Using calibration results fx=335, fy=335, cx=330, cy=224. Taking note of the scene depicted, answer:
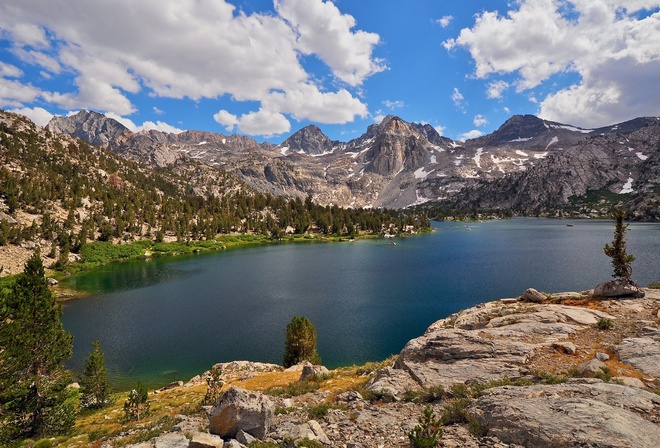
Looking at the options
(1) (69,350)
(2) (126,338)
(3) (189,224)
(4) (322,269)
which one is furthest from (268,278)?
(3) (189,224)

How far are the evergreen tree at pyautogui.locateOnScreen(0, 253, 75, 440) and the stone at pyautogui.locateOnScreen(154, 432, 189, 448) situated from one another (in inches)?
542

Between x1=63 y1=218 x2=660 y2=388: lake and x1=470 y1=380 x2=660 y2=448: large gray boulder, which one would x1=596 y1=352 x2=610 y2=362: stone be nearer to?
A: x1=470 y1=380 x2=660 y2=448: large gray boulder

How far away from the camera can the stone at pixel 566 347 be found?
2173 cm

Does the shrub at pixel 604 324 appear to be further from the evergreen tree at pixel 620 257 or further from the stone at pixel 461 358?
the evergreen tree at pixel 620 257

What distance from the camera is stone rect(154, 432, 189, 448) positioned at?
14.3 m

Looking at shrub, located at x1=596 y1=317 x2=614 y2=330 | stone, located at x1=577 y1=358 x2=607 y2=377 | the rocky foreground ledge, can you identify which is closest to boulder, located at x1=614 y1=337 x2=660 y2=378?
the rocky foreground ledge

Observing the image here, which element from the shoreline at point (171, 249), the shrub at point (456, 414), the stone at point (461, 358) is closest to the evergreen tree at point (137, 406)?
the stone at point (461, 358)

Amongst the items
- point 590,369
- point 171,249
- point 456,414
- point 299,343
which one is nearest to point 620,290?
point 590,369

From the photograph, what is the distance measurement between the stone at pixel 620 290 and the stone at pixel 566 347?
1722 cm

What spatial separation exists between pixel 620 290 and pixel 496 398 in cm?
2873

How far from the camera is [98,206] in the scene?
161 metres

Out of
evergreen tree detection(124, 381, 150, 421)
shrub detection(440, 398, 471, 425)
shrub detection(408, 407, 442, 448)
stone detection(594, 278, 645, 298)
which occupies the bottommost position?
evergreen tree detection(124, 381, 150, 421)

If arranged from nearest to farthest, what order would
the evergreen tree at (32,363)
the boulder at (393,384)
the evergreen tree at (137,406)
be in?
the boulder at (393,384) → the evergreen tree at (32,363) → the evergreen tree at (137,406)

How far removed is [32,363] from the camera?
2456cm
